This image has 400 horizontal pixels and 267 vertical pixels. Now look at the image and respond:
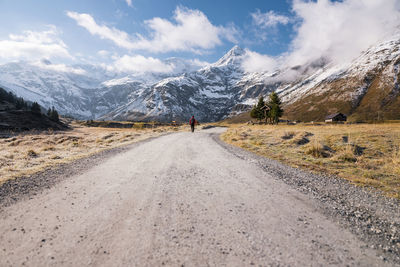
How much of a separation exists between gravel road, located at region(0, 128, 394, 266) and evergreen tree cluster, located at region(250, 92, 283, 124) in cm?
6594

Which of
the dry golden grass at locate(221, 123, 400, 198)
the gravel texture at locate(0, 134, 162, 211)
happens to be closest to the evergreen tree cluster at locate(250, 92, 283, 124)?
the dry golden grass at locate(221, 123, 400, 198)

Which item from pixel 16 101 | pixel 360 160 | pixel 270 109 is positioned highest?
pixel 16 101

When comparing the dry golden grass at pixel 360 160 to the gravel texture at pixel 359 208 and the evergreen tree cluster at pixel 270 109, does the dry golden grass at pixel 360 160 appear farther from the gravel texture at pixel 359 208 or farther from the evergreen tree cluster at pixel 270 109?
the evergreen tree cluster at pixel 270 109

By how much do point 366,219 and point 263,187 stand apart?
2414 mm

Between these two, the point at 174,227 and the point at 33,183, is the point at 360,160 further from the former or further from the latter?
the point at 33,183

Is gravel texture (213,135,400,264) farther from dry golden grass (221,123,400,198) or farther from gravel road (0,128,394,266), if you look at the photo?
dry golden grass (221,123,400,198)

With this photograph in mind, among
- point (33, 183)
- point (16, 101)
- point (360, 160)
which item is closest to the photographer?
point (33, 183)

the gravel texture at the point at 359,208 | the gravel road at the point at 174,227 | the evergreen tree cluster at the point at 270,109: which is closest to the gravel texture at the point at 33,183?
the gravel road at the point at 174,227

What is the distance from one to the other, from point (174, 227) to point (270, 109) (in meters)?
75.0

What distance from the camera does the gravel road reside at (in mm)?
2760

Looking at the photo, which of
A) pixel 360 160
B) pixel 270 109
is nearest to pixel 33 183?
pixel 360 160

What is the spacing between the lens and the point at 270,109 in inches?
2825

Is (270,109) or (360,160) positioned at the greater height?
(270,109)

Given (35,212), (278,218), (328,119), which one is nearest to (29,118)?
(35,212)
